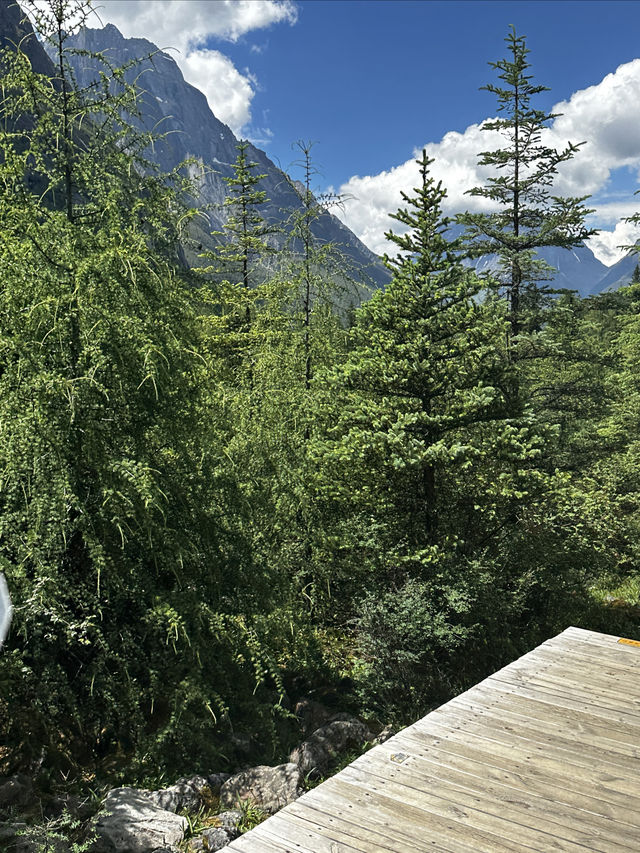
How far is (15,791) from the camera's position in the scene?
15.6 ft

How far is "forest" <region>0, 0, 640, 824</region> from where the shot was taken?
4723mm

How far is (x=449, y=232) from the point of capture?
911 centimetres

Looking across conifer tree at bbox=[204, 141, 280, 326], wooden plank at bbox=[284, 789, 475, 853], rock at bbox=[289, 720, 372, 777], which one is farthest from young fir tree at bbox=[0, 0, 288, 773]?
conifer tree at bbox=[204, 141, 280, 326]

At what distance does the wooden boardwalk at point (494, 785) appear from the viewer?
2383 millimetres

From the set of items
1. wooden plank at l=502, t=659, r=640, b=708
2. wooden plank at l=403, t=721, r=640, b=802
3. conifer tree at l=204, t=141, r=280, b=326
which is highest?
conifer tree at l=204, t=141, r=280, b=326

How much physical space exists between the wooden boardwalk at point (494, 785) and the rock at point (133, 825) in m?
2.67

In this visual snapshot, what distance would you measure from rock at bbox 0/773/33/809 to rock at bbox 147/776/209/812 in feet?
3.16

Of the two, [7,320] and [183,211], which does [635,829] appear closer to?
[7,320]

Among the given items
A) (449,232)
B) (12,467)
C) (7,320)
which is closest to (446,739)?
(12,467)

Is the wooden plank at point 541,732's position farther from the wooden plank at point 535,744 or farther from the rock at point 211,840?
the rock at point 211,840

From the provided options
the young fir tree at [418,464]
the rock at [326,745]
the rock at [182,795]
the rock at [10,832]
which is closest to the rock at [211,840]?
the rock at [182,795]

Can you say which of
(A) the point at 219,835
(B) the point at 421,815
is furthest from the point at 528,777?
(A) the point at 219,835

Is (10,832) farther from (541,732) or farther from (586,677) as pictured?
(586,677)

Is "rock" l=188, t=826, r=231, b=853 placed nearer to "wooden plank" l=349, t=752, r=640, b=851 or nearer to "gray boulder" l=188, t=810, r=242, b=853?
"gray boulder" l=188, t=810, r=242, b=853
